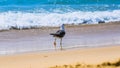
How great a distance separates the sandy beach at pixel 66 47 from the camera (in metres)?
10.1

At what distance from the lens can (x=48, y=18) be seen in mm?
20297

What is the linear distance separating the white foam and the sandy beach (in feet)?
5.64

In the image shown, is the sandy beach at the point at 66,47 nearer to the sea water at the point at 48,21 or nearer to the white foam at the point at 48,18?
the sea water at the point at 48,21

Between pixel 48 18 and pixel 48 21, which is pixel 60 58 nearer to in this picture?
pixel 48 21

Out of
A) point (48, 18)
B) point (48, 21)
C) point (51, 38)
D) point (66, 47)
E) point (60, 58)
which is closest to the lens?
point (60, 58)

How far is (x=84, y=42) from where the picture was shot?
13391 mm

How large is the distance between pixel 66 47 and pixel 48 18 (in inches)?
305

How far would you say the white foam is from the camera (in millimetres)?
18875

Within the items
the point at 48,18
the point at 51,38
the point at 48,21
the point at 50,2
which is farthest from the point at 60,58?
the point at 50,2

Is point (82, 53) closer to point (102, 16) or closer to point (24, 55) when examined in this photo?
point (24, 55)

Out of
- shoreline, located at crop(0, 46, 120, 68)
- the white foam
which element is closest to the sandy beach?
shoreline, located at crop(0, 46, 120, 68)

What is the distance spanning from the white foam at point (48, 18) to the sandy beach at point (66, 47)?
172 centimetres

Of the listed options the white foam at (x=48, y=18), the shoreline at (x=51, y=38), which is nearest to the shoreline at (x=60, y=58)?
the shoreline at (x=51, y=38)

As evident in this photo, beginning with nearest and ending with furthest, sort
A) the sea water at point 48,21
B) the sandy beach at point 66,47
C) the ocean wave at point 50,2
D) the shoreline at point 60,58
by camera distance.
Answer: the shoreline at point 60,58 → the sandy beach at point 66,47 → the sea water at point 48,21 → the ocean wave at point 50,2
